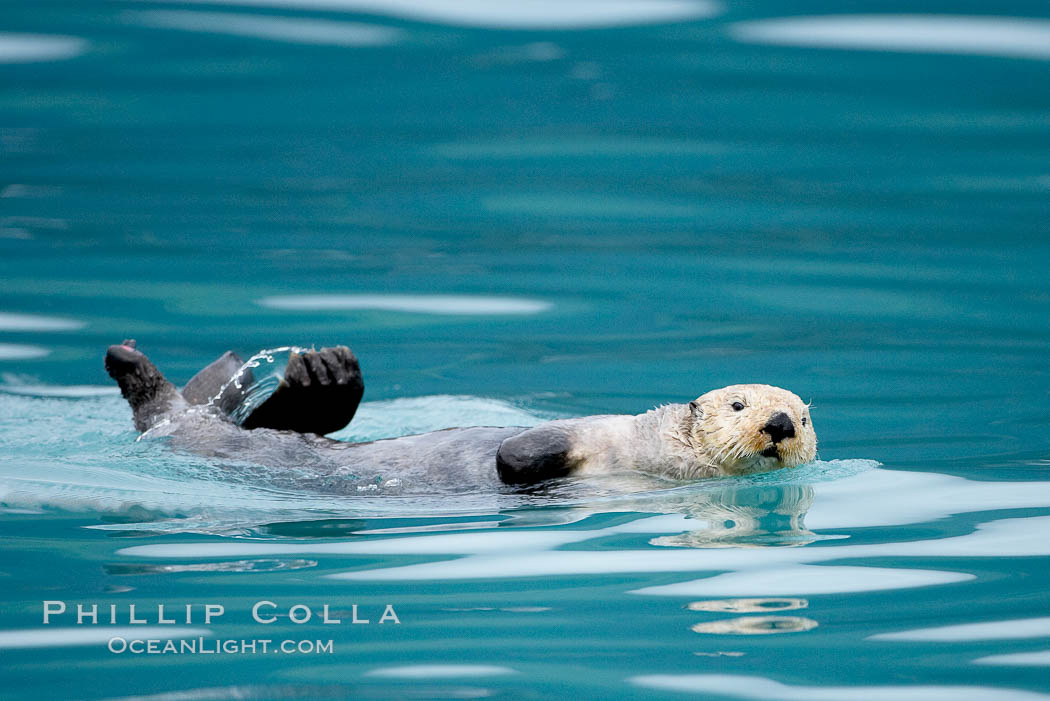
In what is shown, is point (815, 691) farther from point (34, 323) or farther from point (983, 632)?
point (34, 323)

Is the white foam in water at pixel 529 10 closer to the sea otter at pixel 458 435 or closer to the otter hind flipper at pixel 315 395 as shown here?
the sea otter at pixel 458 435

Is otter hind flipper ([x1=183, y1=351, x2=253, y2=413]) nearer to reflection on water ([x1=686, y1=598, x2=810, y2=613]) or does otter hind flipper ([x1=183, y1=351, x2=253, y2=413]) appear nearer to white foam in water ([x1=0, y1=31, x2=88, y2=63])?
reflection on water ([x1=686, y1=598, x2=810, y2=613])

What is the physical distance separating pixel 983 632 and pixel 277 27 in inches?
313

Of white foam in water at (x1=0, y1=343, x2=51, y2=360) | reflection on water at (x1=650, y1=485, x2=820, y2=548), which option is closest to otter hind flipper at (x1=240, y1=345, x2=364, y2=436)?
reflection on water at (x1=650, y1=485, x2=820, y2=548)

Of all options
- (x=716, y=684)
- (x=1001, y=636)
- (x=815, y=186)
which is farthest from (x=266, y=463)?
(x=815, y=186)

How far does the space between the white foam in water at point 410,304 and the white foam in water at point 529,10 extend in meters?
2.62

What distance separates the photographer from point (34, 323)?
8.65 meters

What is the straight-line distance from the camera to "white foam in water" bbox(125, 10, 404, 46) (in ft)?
33.5

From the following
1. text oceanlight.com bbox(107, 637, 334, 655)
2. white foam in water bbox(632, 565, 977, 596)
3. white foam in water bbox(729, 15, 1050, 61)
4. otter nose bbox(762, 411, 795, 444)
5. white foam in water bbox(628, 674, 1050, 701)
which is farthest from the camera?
white foam in water bbox(729, 15, 1050, 61)

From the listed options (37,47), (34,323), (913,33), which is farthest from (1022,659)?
(37,47)

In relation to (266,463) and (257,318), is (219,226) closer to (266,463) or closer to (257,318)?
(257,318)

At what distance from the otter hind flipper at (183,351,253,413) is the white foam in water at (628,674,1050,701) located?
3312 millimetres

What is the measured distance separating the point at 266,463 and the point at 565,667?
237cm

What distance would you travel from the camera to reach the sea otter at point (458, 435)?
17.5ft
